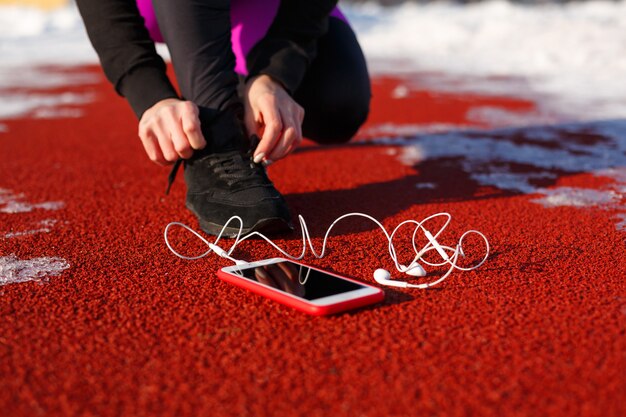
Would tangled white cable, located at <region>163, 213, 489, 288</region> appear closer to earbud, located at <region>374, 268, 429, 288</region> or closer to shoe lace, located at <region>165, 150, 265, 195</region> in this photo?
earbud, located at <region>374, 268, 429, 288</region>

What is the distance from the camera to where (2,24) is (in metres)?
15.0

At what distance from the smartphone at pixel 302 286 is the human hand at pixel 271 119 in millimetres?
396

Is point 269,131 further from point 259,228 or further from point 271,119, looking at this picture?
point 259,228

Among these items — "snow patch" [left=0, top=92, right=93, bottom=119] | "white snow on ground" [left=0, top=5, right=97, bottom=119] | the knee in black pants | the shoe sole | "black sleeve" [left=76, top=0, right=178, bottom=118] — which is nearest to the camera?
the shoe sole

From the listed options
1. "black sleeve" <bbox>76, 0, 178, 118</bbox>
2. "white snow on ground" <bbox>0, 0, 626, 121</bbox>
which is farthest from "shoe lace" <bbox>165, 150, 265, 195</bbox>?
"white snow on ground" <bbox>0, 0, 626, 121</bbox>

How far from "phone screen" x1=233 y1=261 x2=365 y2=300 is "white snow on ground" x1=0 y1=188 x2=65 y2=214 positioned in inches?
37.4

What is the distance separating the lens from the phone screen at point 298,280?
1194 mm

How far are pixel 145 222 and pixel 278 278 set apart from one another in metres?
0.67

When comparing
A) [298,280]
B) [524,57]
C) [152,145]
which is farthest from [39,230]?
[524,57]

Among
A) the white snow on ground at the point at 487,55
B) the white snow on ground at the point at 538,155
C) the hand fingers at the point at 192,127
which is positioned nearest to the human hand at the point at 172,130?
the hand fingers at the point at 192,127

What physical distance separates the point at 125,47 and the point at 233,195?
0.58 meters

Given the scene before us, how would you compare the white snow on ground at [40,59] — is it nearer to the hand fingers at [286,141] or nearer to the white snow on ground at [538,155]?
the white snow on ground at [538,155]

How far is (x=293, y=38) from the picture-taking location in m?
2.09

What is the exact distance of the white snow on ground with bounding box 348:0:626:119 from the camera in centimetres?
472
